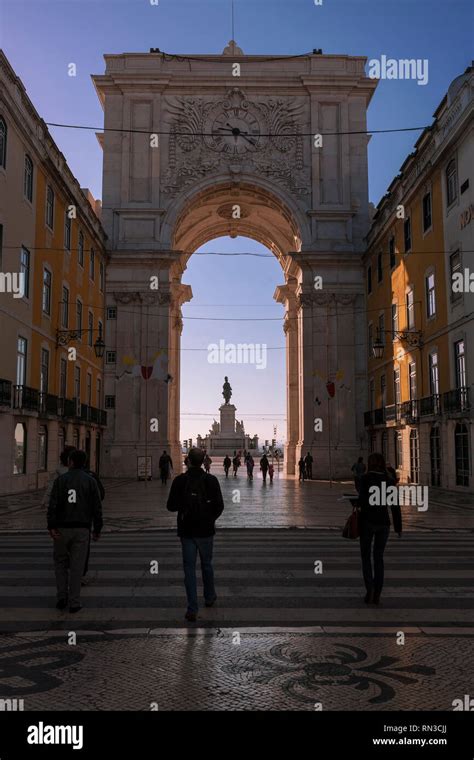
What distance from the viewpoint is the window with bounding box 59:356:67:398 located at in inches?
1210

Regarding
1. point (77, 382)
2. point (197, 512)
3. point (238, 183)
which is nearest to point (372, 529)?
point (197, 512)

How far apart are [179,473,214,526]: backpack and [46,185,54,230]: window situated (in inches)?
966

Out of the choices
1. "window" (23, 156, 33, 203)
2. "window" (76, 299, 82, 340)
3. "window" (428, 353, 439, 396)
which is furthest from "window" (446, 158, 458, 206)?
"window" (76, 299, 82, 340)

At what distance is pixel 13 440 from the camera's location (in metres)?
23.9

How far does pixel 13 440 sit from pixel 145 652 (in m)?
20.0

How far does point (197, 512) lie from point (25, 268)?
2141cm

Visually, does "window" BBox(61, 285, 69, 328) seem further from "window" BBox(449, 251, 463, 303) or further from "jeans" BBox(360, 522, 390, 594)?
"jeans" BBox(360, 522, 390, 594)

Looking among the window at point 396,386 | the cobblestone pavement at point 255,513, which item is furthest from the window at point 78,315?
the window at point 396,386

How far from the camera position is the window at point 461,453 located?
24.8 meters

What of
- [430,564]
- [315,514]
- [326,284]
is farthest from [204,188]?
[430,564]

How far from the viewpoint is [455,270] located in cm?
2620

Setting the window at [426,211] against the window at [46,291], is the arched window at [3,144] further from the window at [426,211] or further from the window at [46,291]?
the window at [426,211]

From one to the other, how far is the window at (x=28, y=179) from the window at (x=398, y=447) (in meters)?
21.4

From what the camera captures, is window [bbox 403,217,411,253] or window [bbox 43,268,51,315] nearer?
window [bbox 43,268,51,315]
